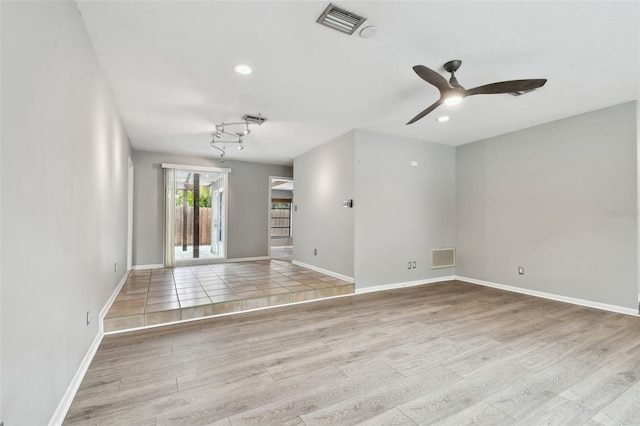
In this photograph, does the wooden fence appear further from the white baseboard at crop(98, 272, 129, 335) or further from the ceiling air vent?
the ceiling air vent

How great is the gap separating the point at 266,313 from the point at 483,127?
4.20 metres

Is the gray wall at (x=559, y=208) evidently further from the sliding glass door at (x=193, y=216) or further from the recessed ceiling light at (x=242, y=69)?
the sliding glass door at (x=193, y=216)

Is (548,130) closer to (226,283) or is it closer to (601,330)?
(601,330)

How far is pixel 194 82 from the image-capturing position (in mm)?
3062

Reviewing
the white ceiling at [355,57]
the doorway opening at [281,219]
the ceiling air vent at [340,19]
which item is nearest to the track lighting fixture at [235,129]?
the white ceiling at [355,57]

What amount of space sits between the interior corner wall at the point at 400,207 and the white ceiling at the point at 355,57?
0.78 metres

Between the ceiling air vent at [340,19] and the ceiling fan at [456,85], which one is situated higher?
the ceiling air vent at [340,19]

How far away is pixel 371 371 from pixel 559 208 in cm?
381

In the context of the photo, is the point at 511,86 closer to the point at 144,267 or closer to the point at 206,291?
the point at 206,291

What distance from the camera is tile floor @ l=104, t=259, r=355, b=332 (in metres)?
3.20

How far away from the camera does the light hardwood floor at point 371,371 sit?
1745 mm

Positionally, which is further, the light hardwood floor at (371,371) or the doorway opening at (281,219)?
the doorway opening at (281,219)

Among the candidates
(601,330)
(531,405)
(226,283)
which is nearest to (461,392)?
(531,405)

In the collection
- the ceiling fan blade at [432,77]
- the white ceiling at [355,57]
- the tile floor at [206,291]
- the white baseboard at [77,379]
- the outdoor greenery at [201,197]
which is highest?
the white ceiling at [355,57]
